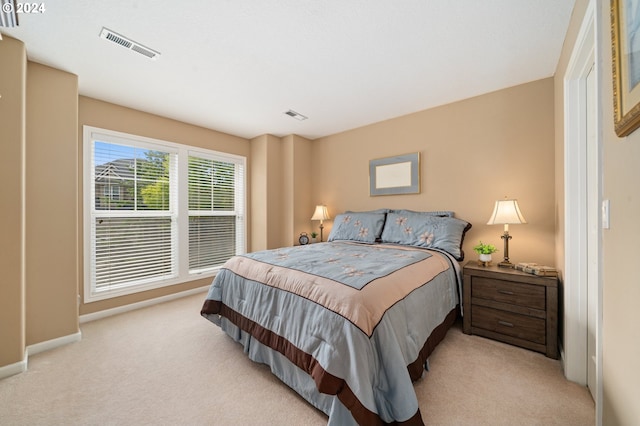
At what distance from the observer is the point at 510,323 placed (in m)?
2.12

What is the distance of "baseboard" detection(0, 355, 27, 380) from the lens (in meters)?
1.81

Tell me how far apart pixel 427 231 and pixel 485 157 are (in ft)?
3.46

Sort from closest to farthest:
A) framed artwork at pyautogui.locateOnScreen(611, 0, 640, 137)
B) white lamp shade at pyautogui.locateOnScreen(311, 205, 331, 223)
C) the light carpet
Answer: framed artwork at pyautogui.locateOnScreen(611, 0, 640, 137)
the light carpet
white lamp shade at pyautogui.locateOnScreen(311, 205, 331, 223)

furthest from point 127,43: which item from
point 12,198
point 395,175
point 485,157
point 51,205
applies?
point 485,157

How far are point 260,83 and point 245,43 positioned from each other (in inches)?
23.7

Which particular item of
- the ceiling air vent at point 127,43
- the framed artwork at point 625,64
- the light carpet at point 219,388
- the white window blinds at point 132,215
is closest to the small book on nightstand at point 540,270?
the light carpet at point 219,388

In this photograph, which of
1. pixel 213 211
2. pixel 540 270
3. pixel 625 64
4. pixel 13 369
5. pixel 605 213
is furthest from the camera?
pixel 213 211

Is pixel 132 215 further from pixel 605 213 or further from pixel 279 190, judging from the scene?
pixel 605 213

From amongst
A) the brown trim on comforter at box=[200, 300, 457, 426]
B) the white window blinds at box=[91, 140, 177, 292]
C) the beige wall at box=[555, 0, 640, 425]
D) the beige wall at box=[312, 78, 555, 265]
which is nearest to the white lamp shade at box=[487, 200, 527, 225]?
the beige wall at box=[312, 78, 555, 265]

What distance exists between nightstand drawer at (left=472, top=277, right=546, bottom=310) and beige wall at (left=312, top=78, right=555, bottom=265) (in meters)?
0.62

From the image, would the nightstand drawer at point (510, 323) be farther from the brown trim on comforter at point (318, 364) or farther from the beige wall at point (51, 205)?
the beige wall at point (51, 205)

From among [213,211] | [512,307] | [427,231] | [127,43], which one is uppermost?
[127,43]

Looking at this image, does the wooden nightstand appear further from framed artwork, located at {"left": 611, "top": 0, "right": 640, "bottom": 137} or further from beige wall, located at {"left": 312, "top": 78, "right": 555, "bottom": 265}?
framed artwork, located at {"left": 611, "top": 0, "right": 640, "bottom": 137}

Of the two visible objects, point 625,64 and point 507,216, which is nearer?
point 625,64
